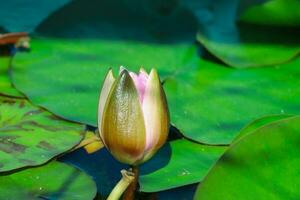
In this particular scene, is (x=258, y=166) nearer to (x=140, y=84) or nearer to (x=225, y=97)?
(x=140, y=84)

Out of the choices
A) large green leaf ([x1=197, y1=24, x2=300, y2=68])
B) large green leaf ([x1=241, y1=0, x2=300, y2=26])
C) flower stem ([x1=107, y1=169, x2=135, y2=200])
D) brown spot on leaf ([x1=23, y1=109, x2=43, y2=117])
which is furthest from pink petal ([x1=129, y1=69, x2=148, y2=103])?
large green leaf ([x1=241, y1=0, x2=300, y2=26])

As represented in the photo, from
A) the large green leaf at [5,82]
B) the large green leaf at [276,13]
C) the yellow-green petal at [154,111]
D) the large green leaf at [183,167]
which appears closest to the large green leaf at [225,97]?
the large green leaf at [183,167]

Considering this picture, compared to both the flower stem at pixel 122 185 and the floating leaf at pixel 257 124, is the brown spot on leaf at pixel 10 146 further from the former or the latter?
the floating leaf at pixel 257 124

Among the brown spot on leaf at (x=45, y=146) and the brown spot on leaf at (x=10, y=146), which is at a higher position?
the brown spot on leaf at (x=10, y=146)

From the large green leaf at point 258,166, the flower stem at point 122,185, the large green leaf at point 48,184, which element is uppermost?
the large green leaf at point 258,166

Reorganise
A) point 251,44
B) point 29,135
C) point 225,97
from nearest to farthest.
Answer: point 29,135
point 225,97
point 251,44

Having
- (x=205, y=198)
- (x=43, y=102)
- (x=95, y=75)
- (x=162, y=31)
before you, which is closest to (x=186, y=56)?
(x=162, y=31)

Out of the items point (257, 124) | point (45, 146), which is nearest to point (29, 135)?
point (45, 146)

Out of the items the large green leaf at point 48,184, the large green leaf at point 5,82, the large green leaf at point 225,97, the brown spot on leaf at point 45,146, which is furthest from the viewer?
the large green leaf at point 5,82
